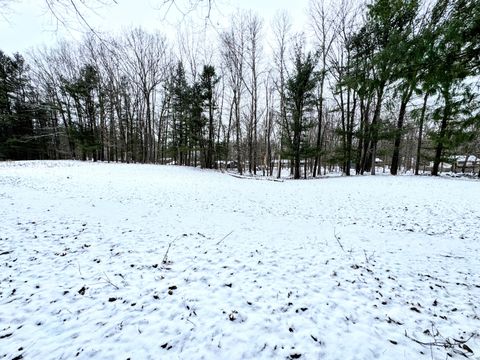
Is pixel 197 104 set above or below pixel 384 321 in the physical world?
above

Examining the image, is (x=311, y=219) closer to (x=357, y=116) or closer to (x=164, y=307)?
(x=164, y=307)

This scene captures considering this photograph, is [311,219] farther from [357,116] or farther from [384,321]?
[357,116]

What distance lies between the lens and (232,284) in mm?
3035

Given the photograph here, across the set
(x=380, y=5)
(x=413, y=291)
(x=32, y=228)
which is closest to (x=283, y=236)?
(x=413, y=291)

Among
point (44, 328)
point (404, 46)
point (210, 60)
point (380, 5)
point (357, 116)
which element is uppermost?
point (210, 60)

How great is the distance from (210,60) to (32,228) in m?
20.7

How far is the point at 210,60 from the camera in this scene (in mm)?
20578

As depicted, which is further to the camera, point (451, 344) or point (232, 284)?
point (232, 284)

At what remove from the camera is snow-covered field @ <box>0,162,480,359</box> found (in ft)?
6.63

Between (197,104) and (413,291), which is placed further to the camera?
(197,104)

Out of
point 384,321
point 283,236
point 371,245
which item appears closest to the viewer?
point 384,321

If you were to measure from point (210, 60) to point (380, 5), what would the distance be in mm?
20416

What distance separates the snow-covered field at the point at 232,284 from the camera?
2021 mm

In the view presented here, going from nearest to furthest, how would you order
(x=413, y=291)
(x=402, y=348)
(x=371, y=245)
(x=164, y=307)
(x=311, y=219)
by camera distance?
(x=402, y=348)
(x=164, y=307)
(x=413, y=291)
(x=371, y=245)
(x=311, y=219)
